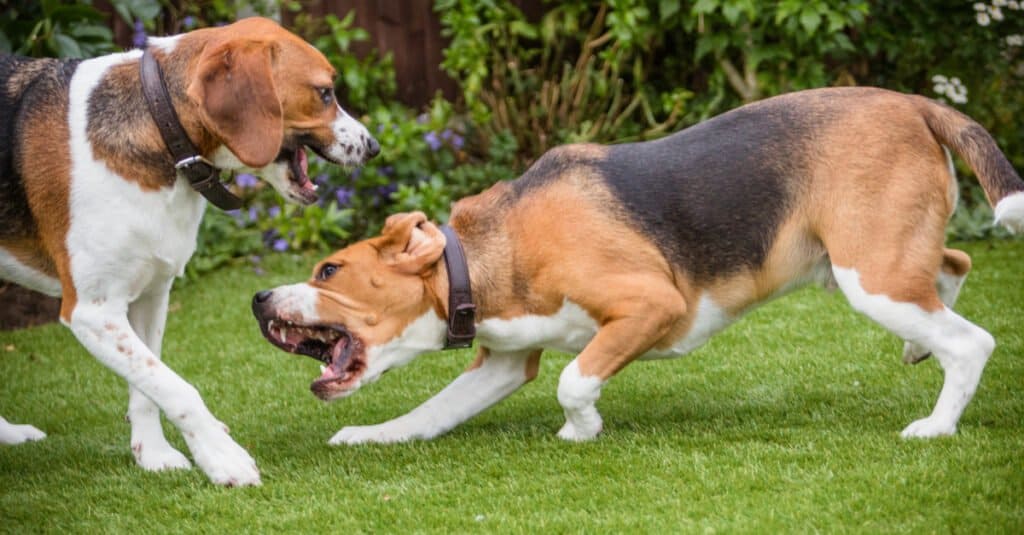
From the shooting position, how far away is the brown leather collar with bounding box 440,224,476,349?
456cm

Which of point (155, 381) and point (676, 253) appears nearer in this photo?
point (155, 381)

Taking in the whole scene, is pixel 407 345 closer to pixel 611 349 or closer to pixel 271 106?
pixel 611 349

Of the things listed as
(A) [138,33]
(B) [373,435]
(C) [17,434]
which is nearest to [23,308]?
(A) [138,33]

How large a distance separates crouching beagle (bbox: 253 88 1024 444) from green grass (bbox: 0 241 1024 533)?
0.31 meters

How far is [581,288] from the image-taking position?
177 inches

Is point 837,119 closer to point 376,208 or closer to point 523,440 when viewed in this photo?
point 523,440

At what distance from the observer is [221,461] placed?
438 centimetres

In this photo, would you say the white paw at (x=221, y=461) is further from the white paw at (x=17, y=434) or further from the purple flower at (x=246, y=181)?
the purple flower at (x=246, y=181)

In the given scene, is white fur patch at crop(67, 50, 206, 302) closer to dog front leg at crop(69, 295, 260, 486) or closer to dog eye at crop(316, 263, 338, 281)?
dog front leg at crop(69, 295, 260, 486)

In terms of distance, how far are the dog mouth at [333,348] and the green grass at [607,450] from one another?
0.29 metres

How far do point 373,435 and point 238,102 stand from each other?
1415mm

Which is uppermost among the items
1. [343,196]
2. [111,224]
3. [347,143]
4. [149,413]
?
[347,143]

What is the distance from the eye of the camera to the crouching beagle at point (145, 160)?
4.30m

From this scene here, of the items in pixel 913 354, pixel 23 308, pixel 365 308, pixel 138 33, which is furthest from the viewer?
pixel 138 33
